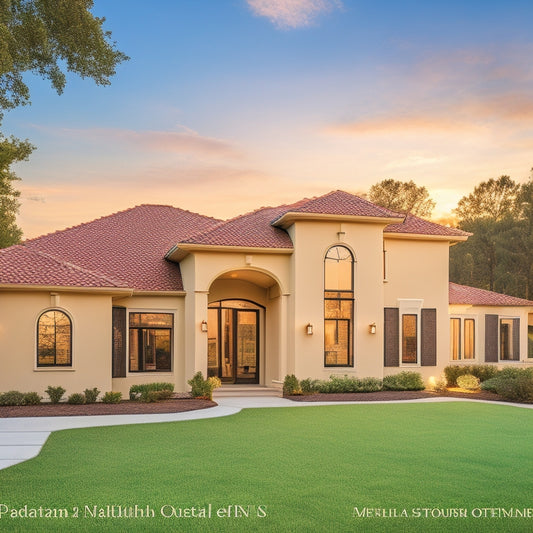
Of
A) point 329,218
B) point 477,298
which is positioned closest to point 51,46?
point 329,218

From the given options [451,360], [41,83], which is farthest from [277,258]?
[41,83]

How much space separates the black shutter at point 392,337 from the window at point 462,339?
11.3 feet

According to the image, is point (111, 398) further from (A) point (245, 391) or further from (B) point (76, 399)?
(A) point (245, 391)

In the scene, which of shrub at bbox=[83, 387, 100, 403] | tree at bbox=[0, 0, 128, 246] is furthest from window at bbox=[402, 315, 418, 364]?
tree at bbox=[0, 0, 128, 246]

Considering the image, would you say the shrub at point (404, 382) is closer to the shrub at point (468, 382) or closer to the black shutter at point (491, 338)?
the shrub at point (468, 382)

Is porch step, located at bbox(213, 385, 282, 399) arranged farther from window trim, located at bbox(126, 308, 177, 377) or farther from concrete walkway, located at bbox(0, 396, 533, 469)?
window trim, located at bbox(126, 308, 177, 377)

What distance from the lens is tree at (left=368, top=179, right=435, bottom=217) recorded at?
50562 mm

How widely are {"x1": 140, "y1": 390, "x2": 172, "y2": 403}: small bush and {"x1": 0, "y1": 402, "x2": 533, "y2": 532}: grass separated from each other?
473 cm

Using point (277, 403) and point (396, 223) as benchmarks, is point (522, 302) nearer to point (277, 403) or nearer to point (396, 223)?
point (396, 223)

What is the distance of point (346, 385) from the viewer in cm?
2172

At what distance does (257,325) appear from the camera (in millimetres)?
24984

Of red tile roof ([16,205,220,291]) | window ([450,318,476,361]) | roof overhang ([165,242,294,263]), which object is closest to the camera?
roof overhang ([165,242,294,263])

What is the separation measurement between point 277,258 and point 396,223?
506cm

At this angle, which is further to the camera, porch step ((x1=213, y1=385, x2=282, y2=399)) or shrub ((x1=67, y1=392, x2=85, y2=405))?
porch step ((x1=213, y1=385, x2=282, y2=399))
